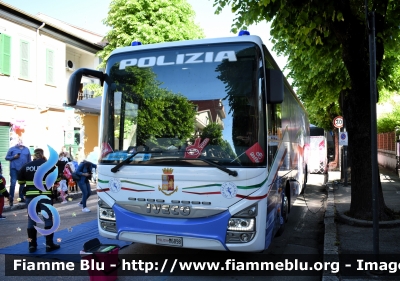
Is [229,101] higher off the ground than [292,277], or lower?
higher

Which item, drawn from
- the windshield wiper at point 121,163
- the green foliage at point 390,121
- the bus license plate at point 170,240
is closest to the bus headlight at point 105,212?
the windshield wiper at point 121,163

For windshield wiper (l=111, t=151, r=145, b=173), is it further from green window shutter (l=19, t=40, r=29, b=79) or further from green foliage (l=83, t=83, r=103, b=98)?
green foliage (l=83, t=83, r=103, b=98)

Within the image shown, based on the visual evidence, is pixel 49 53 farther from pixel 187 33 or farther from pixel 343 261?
pixel 343 261

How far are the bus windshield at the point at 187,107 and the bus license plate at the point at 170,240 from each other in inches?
37.0

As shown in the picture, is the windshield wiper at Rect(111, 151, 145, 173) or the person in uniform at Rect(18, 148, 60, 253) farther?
the person in uniform at Rect(18, 148, 60, 253)

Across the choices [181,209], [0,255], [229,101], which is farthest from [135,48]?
[0,255]

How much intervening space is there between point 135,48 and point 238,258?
3.52m

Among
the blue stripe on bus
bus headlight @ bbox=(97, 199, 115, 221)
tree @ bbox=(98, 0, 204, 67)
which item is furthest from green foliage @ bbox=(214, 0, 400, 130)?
tree @ bbox=(98, 0, 204, 67)

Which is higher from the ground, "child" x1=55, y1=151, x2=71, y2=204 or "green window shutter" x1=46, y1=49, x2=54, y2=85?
"green window shutter" x1=46, y1=49, x2=54, y2=85

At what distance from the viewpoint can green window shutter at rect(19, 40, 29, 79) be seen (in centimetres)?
1855

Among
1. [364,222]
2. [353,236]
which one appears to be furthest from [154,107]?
[364,222]

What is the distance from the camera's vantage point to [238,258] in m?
6.43

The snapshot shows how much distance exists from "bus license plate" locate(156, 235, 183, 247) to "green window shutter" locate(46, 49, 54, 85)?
16898 millimetres

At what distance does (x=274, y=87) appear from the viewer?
547cm
